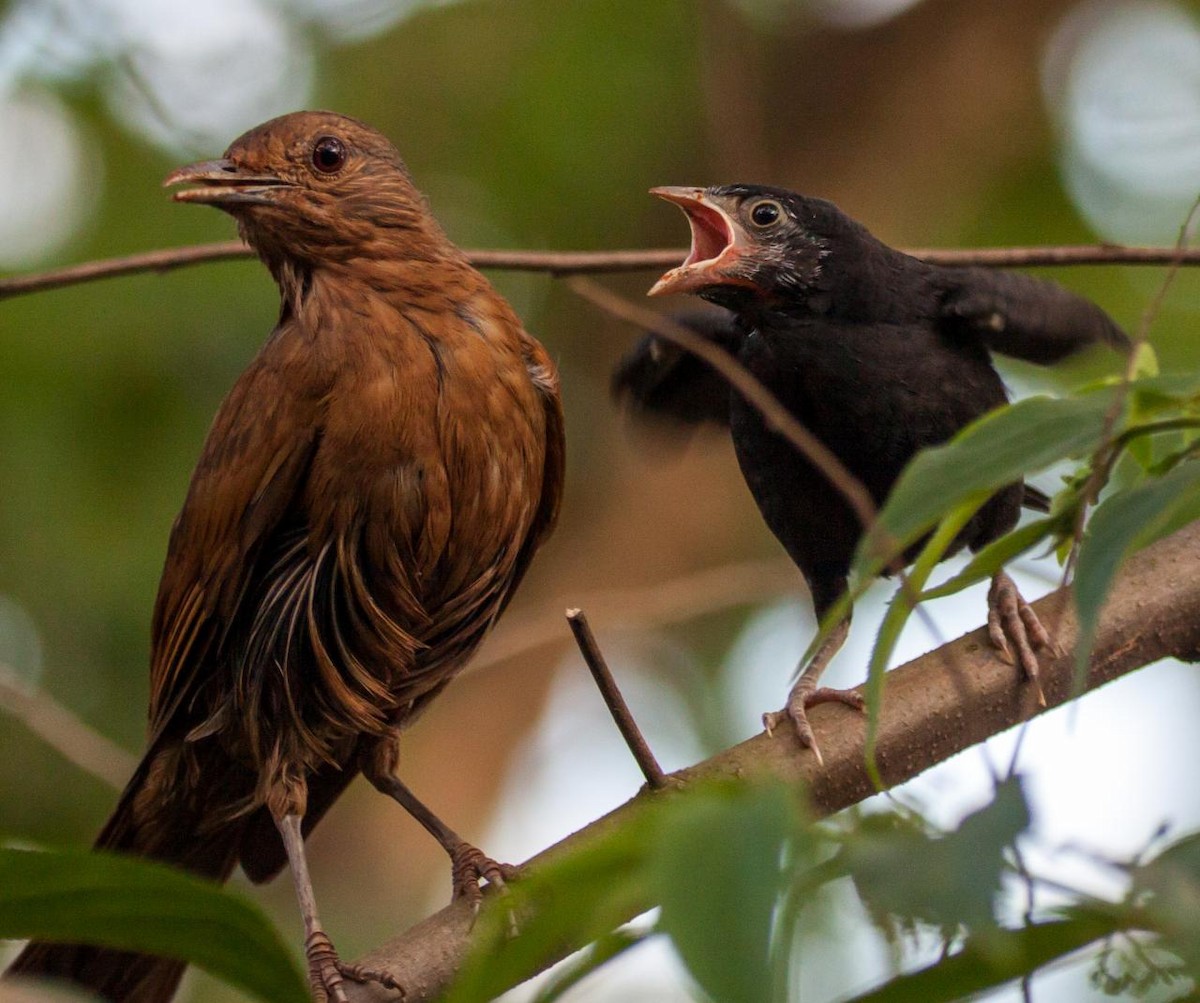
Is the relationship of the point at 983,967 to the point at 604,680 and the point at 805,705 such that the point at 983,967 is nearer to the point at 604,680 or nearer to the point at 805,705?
the point at 604,680

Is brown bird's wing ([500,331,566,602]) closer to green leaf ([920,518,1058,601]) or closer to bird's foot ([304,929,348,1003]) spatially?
bird's foot ([304,929,348,1003])

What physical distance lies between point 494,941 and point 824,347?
230 centimetres

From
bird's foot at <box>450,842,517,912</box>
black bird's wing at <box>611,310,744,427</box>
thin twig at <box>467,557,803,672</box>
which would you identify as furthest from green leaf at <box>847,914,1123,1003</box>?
thin twig at <box>467,557,803,672</box>

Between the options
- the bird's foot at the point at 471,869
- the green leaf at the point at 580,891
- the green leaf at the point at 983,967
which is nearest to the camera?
the green leaf at the point at 580,891

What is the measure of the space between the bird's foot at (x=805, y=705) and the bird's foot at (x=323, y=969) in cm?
91

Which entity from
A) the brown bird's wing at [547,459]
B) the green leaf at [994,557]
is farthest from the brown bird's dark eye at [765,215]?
the green leaf at [994,557]

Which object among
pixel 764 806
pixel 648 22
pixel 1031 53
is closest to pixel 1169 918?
pixel 764 806

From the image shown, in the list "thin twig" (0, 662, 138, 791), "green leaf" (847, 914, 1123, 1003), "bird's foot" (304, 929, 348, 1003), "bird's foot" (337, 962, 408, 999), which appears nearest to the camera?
"green leaf" (847, 914, 1123, 1003)

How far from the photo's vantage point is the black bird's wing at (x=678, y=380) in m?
4.01

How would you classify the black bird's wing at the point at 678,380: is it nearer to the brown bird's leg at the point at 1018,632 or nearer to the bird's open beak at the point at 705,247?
the bird's open beak at the point at 705,247

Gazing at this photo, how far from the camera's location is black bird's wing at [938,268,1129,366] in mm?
3436

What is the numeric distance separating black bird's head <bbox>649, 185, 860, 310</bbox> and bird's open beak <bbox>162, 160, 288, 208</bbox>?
0.90 meters

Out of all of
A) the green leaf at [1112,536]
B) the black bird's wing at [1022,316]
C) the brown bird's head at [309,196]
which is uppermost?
the brown bird's head at [309,196]

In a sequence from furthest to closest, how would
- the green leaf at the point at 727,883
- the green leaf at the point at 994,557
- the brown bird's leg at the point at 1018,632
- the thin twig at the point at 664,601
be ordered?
the thin twig at the point at 664,601
the brown bird's leg at the point at 1018,632
the green leaf at the point at 994,557
the green leaf at the point at 727,883
